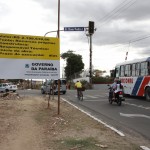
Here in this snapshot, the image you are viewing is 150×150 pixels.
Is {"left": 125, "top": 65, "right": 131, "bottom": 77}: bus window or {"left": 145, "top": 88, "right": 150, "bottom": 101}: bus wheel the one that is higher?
{"left": 125, "top": 65, "right": 131, "bottom": 77}: bus window

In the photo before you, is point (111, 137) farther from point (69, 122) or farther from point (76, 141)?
point (69, 122)

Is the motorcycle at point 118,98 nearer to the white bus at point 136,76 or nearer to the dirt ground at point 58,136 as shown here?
the white bus at point 136,76

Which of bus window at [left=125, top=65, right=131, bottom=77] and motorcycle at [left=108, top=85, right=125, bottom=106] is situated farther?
bus window at [left=125, top=65, right=131, bottom=77]

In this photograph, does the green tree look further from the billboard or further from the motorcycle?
the billboard

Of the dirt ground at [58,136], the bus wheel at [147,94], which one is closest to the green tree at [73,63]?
the bus wheel at [147,94]

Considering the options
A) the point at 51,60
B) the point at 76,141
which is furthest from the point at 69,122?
the point at 76,141

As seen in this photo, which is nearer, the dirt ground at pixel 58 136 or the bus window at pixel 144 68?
the dirt ground at pixel 58 136

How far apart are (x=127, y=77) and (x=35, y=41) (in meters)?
16.3

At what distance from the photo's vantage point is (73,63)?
9388 cm

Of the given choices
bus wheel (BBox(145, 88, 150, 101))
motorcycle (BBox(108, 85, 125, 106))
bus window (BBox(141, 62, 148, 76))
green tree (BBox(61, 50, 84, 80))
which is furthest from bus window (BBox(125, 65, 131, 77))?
green tree (BBox(61, 50, 84, 80))

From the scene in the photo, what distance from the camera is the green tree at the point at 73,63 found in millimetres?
93000

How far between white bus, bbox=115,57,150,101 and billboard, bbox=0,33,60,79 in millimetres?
12675

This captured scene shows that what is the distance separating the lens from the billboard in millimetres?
13836

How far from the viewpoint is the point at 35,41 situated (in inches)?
561
